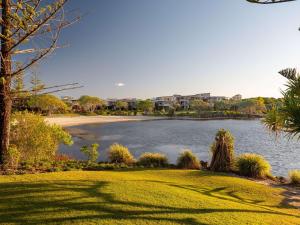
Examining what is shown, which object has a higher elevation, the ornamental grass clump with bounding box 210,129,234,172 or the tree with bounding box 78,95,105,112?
the tree with bounding box 78,95,105,112

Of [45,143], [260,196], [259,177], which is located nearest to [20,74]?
[45,143]

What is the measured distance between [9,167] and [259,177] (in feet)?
27.2

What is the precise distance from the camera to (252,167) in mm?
10758

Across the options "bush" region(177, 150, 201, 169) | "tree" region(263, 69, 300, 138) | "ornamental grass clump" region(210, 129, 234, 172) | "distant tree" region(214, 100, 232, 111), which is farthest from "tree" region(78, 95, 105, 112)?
"tree" region(263, 69, 300, 138)

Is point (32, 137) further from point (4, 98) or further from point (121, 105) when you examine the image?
point (121, 105)

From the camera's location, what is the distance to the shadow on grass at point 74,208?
13.6 feet

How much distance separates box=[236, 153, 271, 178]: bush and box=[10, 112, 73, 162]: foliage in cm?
720

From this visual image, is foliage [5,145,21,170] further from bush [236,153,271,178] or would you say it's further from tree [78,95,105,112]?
tree [78,95,105,112]

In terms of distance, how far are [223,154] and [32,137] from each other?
23.5ft

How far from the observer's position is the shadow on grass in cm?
416

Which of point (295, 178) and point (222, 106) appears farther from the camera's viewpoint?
point (222, 106)

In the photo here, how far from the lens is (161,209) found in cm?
475

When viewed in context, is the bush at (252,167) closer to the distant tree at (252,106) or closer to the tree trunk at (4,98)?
the tree trunk at (4,98)

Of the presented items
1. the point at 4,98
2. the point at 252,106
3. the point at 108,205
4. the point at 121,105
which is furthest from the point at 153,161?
the point at 121,105
